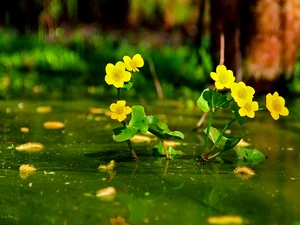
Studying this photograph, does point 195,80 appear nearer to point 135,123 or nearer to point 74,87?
point 74,87

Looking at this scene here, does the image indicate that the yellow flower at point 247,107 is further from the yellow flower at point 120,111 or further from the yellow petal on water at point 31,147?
the yellow petal on water at point 31,147

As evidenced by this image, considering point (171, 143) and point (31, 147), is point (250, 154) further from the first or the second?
point (31, 147)

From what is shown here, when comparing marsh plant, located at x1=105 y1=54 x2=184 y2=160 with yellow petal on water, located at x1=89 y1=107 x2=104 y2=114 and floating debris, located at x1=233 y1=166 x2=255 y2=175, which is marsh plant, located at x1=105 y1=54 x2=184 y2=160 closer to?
floating debris, located at x1=233 y1=166 x2=255 y2=175

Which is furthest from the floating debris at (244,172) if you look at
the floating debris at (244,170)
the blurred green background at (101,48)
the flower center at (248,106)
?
the blurred green background at (101,48)

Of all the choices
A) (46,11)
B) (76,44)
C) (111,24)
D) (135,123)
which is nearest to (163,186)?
(135,123)

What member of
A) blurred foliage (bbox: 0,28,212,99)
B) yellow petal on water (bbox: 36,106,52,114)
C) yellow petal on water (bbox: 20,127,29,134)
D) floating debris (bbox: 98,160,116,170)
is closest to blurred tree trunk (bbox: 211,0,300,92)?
blurred foliage (bbox: 0,28,212,99)

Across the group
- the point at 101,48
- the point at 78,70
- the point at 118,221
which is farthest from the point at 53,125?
the point at 101,48
